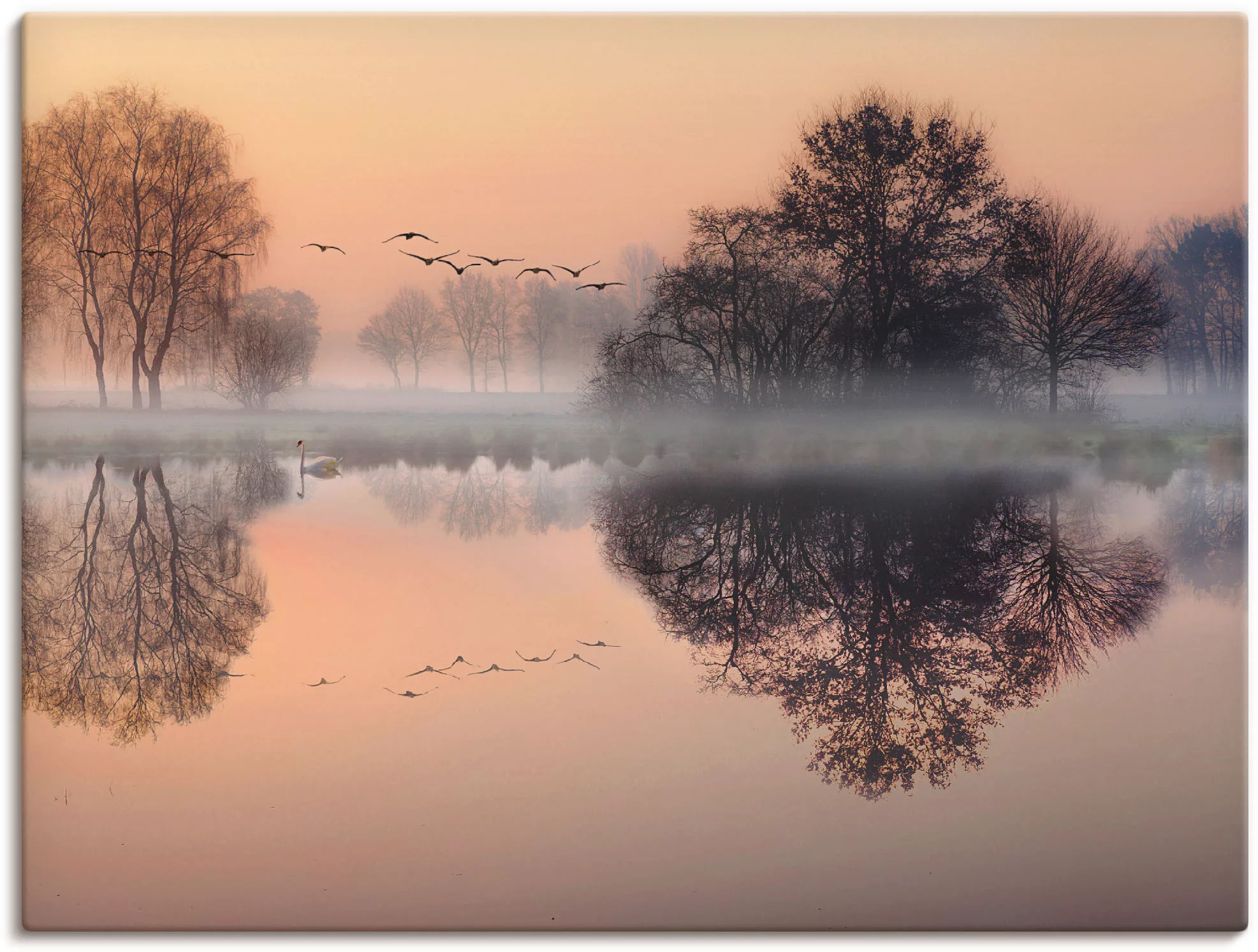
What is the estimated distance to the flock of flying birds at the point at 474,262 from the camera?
4668 mm

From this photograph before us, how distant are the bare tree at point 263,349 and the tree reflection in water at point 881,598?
183 cm

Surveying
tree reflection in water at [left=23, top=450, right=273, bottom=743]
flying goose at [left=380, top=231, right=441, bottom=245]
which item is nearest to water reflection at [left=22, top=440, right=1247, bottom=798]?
tree reflection in water at [left=23, top=450, right=273, bottom=743]

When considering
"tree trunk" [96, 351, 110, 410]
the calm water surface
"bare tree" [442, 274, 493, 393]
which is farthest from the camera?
"bare tree" [442, 274, 493, 393]

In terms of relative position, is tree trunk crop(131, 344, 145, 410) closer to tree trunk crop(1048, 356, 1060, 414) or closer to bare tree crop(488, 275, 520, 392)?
bare tree crop(488, 275, 520, 392)

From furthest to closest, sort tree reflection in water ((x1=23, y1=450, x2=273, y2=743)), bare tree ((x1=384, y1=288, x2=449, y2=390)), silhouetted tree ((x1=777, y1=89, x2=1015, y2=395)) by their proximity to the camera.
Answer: bare tree ((x1=384, y1=288, x2=449, y2=390))
silhouetted tree ((x1=777, y1=89, x2=1015, y2=395))
tree reflection in water ((x1=23, y1=450, x2=273, y2=743))

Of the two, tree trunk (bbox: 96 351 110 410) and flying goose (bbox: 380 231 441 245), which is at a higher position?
flying goose (bbox: 380 231 441 245)

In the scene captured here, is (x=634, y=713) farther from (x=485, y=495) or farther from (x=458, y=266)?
(x=458, y=266)

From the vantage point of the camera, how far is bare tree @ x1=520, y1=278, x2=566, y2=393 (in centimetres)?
482

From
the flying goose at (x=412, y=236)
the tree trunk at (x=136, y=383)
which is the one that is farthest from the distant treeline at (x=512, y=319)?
the tree trunk at (x=136, y=383)

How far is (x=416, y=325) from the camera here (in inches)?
202

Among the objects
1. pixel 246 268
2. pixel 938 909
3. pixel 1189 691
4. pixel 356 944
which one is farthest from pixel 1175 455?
pixel 246 268

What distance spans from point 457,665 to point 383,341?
202cm

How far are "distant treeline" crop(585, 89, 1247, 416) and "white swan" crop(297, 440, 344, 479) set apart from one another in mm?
1569

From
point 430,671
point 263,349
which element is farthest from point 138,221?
point 430,671
